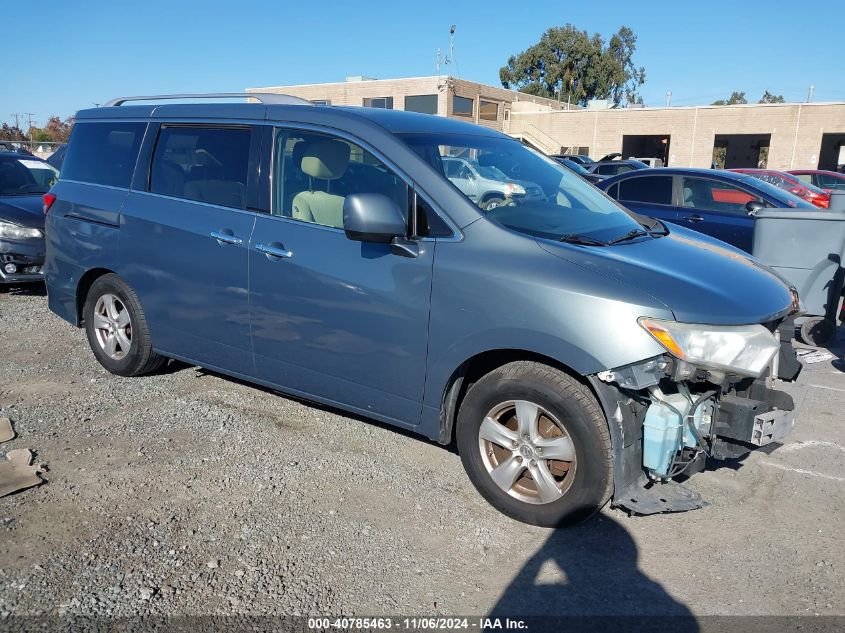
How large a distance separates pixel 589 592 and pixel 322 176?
2678 mm

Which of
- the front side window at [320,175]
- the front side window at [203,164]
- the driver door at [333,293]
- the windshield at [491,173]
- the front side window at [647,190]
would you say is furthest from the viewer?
the front side window at [647,190]

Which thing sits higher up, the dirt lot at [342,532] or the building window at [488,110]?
the building window at [488,110]

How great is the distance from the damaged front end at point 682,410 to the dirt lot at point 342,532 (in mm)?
340

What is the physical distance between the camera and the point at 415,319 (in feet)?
11.8

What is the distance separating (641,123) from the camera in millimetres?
48188

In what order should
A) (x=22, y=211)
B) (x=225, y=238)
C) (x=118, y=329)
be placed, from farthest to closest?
1. (x=22, y=211)
2. (x=118, y=329)
3. (x=225, y=238)

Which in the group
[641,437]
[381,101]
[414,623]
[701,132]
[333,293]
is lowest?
[414,623]

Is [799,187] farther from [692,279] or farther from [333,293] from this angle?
[333,293]

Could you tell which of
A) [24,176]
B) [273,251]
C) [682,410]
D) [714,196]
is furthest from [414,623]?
[24,176]

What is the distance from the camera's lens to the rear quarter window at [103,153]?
511 cm

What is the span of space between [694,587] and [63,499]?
122 inches

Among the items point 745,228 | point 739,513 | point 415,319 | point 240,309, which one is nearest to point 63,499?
point 240,309

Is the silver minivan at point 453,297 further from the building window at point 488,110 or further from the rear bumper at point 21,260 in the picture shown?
the building window at point 488,110

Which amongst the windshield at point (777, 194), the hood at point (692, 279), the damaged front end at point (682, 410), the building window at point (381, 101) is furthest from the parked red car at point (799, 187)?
the building window at point (381, 101)
